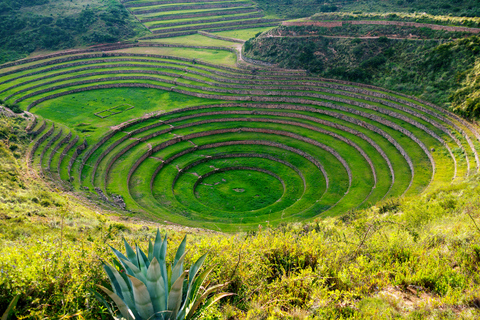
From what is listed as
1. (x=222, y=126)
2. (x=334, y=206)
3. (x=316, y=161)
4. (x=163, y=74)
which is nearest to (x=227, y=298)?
(x=334, y=206)

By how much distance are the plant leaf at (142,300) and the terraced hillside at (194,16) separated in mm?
71736

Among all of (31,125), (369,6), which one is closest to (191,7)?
(369,6)

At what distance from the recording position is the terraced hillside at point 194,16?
72.9 meters

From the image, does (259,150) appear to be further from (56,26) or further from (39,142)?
(56,26)

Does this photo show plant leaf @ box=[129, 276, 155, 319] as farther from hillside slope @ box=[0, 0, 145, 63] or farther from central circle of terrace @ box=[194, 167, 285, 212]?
hillside slope @ box=[0, 0, 145, 63]

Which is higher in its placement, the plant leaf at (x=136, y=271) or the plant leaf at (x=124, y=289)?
the plant leaf at (x=136, y=271)

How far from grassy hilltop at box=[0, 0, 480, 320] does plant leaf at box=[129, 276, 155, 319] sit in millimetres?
183

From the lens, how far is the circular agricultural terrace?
2622 centimetres

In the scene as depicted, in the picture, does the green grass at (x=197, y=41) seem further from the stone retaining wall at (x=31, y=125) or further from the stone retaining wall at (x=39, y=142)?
the stone retaining wall at (x=39, y=142)

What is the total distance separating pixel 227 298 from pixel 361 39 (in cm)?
4518

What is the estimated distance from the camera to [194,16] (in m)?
76.7

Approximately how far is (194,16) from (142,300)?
81713 millimetres

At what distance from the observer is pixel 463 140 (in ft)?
86.0

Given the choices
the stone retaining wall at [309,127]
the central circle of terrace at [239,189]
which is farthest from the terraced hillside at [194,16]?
the central circle of terrace at [239,189]
